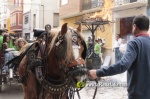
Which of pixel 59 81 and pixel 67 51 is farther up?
pixel 67 51

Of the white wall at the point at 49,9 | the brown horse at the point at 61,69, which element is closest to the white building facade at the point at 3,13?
the white wall at the point at 49,9

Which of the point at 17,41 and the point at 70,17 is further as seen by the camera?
the point at 70,17

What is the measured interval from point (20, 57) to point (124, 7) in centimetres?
1630

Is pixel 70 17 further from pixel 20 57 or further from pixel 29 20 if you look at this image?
pixel 20 57

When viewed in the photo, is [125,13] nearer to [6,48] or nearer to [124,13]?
[124,13]

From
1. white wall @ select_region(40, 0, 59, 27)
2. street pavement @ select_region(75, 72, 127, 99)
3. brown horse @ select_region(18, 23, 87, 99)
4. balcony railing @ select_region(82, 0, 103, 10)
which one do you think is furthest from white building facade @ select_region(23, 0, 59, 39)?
brown horse @ select_region(18, 23, 87, 99)

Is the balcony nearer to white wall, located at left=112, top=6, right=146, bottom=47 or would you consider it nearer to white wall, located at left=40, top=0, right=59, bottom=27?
white wall, located at left=112, top=6, right=146, bottom=47

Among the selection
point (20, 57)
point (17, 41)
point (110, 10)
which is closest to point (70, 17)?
point (110, 10)

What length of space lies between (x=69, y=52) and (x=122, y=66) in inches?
33.5

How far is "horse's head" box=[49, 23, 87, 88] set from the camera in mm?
3537

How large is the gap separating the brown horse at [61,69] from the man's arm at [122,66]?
415mm

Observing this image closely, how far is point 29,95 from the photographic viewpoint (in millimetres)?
4266

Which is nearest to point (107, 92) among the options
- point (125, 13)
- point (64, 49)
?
point (64, 49)

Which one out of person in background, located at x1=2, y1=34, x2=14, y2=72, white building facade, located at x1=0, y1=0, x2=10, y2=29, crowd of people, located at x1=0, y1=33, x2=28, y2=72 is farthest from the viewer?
white building facade, located at x1=0, y1=0, x2=10, y2=29
